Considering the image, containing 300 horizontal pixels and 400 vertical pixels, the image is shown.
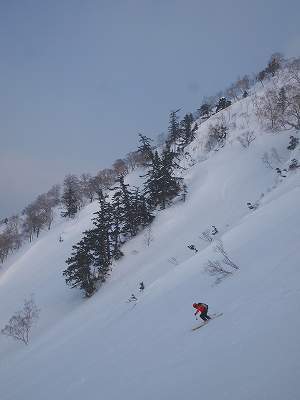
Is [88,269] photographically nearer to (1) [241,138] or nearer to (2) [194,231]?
(2) [194,231]

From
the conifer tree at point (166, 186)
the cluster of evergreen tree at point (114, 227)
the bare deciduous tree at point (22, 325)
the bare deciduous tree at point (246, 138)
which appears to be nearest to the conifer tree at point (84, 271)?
the cluster of evergreen tree at point (114, 227)

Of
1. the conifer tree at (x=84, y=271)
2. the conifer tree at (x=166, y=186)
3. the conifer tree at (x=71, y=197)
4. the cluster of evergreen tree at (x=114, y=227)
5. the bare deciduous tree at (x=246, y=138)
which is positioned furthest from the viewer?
the conifer tree at (x=71, y=197)

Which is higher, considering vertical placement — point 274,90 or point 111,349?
point 274,90

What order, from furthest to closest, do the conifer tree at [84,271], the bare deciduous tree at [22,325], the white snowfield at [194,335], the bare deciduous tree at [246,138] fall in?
the bare deciduous tree at [246,138] < the conifer tree at [84,271] < the bare deciduous tree at [22,325] < the white snowfield at [194,335]

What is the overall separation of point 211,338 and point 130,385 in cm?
281

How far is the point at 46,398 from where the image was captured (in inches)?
514

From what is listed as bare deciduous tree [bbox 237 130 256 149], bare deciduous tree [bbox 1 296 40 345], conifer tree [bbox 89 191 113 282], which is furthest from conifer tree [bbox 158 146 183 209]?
bare deciduous tree [bbox 1 296 40 345]

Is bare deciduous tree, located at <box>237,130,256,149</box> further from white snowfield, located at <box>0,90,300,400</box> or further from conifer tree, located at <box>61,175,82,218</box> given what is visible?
conifer tree, located at <box>61,175,82,218</box>

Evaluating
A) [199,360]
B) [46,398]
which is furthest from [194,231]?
[199,360]

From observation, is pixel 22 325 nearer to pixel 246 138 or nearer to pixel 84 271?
pixel 84 271

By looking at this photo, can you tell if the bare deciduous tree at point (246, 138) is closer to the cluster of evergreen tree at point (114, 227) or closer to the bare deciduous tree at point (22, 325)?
the cluster of evergreen tree at point (114, 227)

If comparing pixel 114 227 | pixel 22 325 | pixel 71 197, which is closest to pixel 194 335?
pixel 22 325

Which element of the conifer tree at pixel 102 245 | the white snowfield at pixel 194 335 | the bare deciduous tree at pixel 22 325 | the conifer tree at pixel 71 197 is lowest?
the white snowfield at pixel 194 335

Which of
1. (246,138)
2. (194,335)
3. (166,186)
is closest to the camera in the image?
(194,335)
